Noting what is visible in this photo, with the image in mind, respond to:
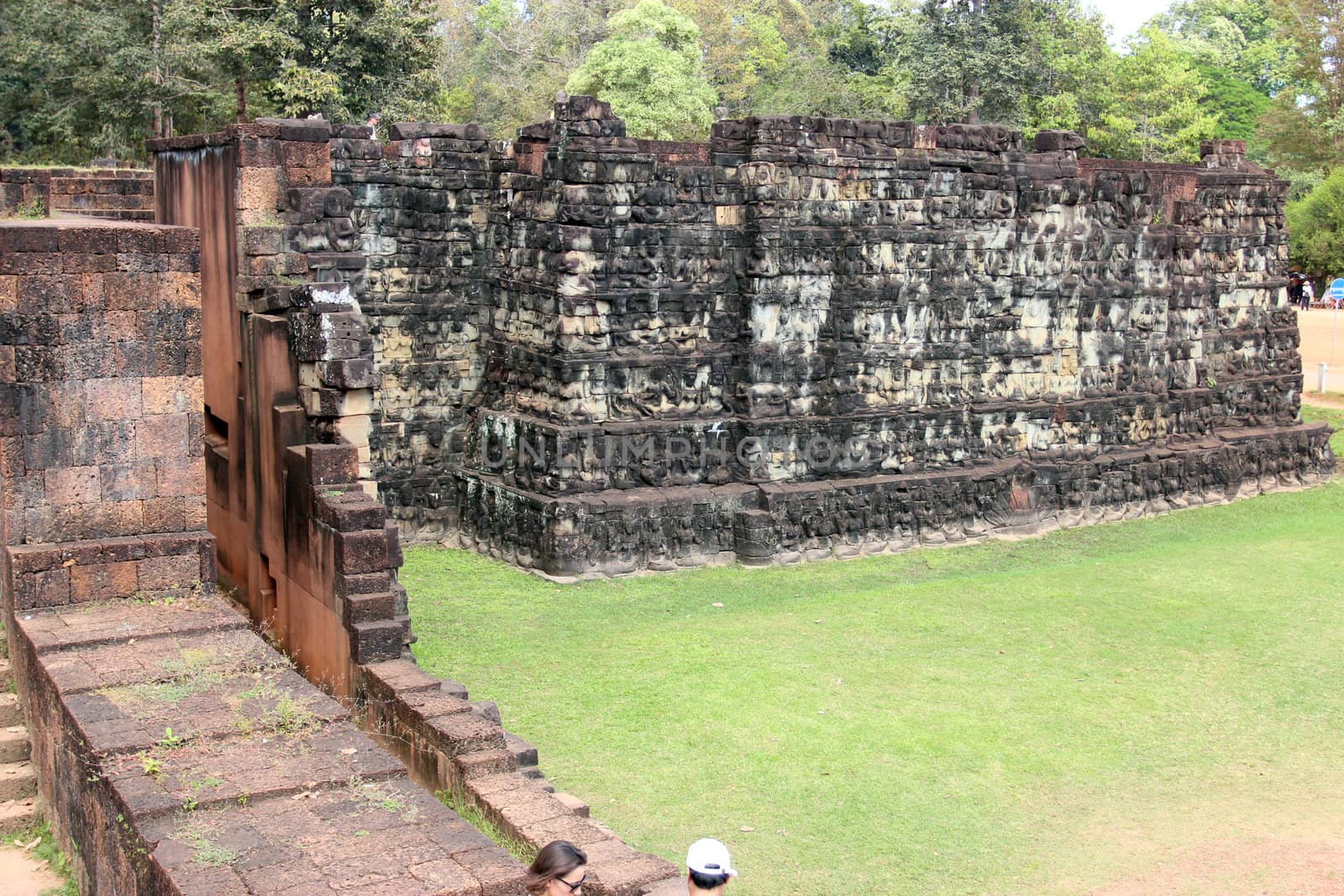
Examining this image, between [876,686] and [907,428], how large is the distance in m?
4.60

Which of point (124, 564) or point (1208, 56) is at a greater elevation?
point (1208, 56)

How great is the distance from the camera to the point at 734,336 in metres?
13.7

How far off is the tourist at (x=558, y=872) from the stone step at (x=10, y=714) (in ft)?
16.9

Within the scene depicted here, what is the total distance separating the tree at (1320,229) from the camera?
117 feet

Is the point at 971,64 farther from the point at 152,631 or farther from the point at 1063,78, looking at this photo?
the point at 152,631

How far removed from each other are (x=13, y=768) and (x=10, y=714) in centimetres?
50

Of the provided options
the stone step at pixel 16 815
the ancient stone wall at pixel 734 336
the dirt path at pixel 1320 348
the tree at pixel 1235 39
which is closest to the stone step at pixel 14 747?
the stone step at pixel 16 815

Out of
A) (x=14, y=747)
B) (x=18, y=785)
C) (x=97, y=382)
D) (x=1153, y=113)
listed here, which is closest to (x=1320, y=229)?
(x=1153, y=113)

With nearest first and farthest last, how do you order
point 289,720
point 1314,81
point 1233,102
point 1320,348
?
point 289,720, point 1320,348, point 1314,81, point 1233,102

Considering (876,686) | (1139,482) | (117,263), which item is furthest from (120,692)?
(1139,482)

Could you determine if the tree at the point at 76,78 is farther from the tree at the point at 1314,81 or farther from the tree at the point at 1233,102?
the tree at the point at 1233,102

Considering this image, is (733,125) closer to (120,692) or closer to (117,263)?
(117,263)

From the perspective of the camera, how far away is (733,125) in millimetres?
13602

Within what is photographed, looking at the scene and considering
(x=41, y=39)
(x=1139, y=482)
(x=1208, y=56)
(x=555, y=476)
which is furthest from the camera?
Result: (x=1208, y=56)
